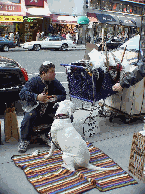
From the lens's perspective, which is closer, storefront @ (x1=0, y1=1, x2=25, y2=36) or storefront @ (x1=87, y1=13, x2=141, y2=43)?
storefront @ (x1=0, y1=1, x2=25, y2=36)

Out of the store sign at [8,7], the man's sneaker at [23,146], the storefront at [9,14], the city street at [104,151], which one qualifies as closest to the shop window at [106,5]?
the storefront at [9,14]

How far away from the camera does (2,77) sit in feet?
22.0

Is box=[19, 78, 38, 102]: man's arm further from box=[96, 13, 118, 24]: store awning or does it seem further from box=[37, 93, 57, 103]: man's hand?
box=[96, 13, 118, 24]: store awning

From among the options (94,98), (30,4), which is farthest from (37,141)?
(30,4)

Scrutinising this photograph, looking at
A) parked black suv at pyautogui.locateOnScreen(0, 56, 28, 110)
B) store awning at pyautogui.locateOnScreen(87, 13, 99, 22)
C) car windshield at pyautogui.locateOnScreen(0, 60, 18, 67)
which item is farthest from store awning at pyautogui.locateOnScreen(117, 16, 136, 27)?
parked black suv at pyautogui.locateOnScreen(0, 56, 28, 110)

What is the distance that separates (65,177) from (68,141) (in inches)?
18.4

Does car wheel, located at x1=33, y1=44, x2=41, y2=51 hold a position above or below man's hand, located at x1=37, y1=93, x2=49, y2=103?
above

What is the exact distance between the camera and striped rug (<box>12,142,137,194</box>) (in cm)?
351

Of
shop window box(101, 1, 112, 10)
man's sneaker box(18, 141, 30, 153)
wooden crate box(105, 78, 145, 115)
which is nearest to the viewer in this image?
man's sneaker box(18, 141, 30, 153)

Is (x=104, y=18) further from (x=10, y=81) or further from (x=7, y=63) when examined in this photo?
(x=10, y=81)

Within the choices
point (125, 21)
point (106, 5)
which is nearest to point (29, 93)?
point (106, 5)

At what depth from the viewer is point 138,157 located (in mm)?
3359

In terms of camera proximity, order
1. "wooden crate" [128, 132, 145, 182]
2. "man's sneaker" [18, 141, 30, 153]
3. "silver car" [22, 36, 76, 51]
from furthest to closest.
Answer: "silver car" [22, 36, 76, 51] < "man's sneaker" [18, 141, 30, 153] < "wooden crate" [128, 132, 145, 182]

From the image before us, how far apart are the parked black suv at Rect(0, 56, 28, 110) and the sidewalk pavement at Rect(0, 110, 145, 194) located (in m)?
1.74
